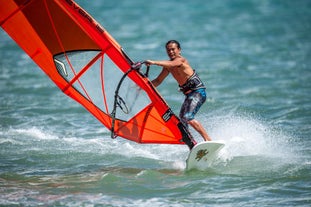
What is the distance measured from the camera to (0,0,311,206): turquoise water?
880 centimetres

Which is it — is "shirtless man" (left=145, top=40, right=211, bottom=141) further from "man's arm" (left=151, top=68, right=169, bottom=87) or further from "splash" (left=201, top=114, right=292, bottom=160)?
"splash" (left=201, top=114, right=292, bottom=160)

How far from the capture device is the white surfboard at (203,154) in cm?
950

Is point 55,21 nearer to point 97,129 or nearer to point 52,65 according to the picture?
point 52,65

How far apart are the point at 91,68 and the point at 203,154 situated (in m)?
2.11

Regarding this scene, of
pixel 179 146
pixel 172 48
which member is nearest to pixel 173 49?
pixel 172 48

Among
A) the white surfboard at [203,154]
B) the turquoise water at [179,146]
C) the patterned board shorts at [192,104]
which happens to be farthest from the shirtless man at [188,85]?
the turquoise water at [179,146]

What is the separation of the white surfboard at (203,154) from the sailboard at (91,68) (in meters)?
0.17

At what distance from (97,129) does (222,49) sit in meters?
10.5

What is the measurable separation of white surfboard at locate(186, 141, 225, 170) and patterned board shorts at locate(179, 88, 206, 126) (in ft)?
1.45

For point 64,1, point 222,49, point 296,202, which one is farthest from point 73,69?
point 222,49

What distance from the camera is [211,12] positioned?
32.1 metres

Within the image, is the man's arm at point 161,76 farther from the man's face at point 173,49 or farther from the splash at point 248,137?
the splash at point 248,137

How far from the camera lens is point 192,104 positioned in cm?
952

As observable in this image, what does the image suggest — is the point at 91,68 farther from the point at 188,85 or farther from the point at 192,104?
the point at 192,104
